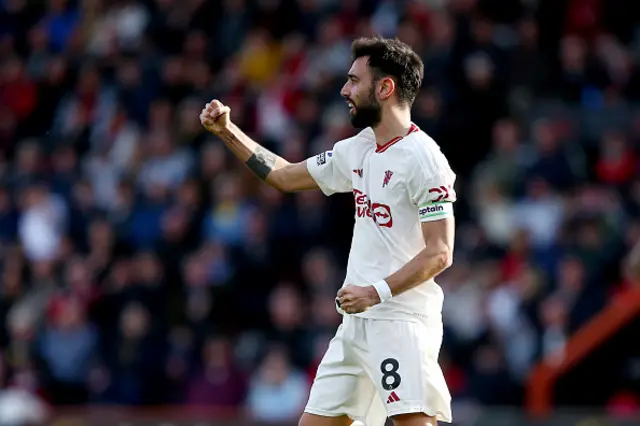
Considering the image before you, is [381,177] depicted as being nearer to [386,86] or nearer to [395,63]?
[386,86]

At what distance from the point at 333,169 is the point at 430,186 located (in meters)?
0.83

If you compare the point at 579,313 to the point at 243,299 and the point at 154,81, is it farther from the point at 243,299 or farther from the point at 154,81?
the point at 154,81

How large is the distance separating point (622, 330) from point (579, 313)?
17.9 inches

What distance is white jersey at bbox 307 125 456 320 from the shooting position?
304 inches

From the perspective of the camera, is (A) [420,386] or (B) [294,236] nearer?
(A) [420,386]

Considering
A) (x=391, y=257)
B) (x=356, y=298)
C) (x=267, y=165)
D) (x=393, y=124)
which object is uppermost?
(x=393, y=124)

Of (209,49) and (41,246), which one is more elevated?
(209,49)

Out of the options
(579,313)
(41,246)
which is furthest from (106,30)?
(579,313)

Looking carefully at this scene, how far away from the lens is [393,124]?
7973 millimetres

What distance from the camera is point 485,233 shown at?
50.2ft

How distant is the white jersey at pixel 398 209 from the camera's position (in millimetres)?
7727

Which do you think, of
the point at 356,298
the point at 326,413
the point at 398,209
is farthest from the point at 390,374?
the point at 398,209

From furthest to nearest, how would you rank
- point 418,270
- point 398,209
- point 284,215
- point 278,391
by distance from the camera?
point 284,215, point 278,391, point 398,209, point 418,270

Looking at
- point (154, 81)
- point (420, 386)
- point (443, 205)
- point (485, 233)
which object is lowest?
point (420, 386)
